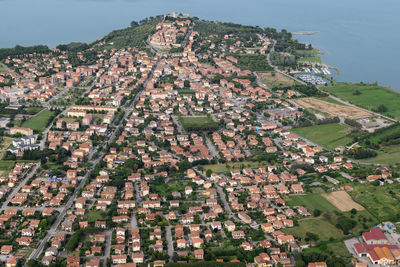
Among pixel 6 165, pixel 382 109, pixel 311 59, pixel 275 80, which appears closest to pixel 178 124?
pixel 6 165

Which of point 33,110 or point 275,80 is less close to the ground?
point 275,80

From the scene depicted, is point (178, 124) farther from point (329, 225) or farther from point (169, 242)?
point (329, 225)

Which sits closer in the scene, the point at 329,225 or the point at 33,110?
the point at 329,225

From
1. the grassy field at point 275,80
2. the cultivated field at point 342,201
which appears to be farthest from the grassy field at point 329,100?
the cultivated field at point 342,201

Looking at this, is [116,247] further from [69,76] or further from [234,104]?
[69,76]

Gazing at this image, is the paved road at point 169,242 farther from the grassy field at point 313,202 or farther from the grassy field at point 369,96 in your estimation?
the grassy field at point 369,96

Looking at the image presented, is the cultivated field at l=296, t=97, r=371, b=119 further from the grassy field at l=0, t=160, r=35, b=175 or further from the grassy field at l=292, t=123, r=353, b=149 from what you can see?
the grassy field at l=0, t=160, r=35, b=175
